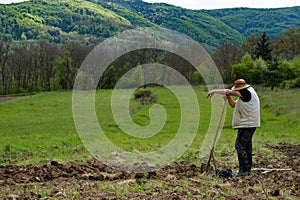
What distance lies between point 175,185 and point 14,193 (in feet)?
11.4

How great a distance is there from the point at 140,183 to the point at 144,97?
38078 mm

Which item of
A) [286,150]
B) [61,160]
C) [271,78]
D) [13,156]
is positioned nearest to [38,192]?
[61,160]

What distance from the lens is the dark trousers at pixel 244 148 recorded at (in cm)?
1009

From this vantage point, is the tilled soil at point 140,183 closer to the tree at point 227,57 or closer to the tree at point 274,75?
the tree at point 274,75

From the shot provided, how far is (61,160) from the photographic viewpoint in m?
13.4

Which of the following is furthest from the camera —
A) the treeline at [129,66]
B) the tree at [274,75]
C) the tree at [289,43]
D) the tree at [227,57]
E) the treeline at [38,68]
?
the tree at [289,43]

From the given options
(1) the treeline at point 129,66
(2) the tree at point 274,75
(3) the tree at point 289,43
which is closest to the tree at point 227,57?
(1) the treeline at point 129,66

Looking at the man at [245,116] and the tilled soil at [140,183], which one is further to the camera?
the man at [245,116]

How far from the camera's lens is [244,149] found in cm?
1026

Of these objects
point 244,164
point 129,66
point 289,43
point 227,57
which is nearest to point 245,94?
point 244,164

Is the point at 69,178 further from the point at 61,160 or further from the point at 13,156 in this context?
the point at 13,156

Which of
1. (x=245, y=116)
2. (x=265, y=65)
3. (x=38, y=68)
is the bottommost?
(x=245, y=116)

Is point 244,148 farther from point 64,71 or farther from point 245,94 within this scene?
point 64,71

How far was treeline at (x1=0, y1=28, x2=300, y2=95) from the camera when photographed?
69.2 metres
